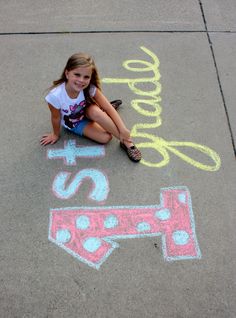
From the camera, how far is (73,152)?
10.4ft

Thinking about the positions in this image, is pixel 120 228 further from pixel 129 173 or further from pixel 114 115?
pixel 114 115

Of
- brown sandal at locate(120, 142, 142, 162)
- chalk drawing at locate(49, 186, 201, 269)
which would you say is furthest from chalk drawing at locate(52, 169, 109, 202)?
brown sandal at locate(120, 142, 142, 162)

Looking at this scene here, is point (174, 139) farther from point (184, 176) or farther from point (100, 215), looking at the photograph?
point (100, 215)

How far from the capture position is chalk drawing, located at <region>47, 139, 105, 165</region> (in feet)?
10.2

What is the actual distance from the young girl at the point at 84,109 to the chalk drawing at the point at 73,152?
0.08 meters

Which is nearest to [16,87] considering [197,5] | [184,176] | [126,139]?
[126,139]

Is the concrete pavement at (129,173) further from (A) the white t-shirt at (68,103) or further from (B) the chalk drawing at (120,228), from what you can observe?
(A) the white t-shirt at (68,103)

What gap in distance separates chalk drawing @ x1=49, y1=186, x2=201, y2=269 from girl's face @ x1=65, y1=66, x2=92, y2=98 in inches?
35.1

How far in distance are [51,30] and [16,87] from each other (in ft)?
3.12

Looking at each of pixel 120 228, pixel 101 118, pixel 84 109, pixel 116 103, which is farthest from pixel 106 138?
pixel 120 228

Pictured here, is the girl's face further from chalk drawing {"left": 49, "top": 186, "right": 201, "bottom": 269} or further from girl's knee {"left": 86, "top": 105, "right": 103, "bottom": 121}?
chalk drawing {"left": 49, "top": 186, "right": 201, "bottom": 269}

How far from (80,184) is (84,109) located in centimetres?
60

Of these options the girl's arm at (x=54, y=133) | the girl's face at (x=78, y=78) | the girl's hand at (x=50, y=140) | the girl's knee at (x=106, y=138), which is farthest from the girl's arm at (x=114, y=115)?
the girl's hand at (x=50, y=140)

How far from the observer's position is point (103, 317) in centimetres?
234
